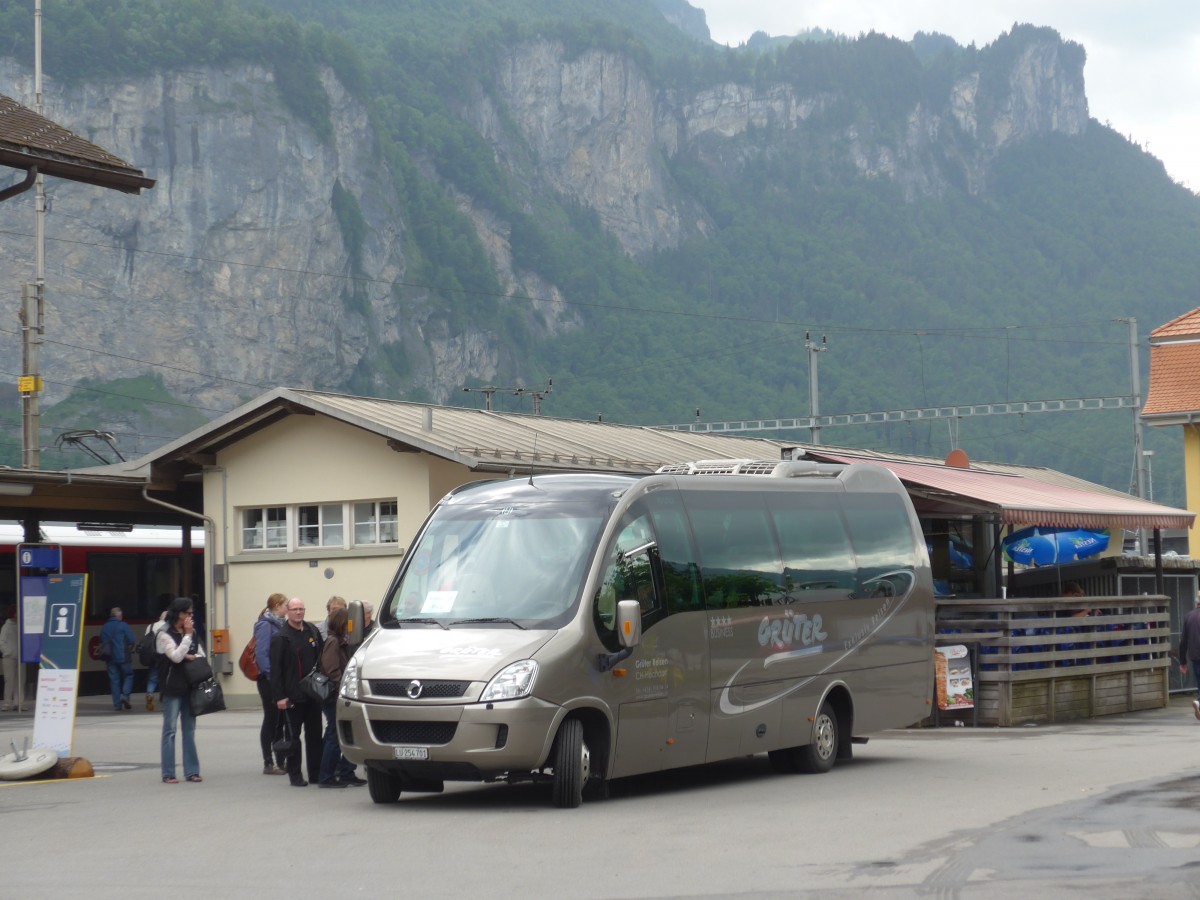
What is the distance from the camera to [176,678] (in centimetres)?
1466

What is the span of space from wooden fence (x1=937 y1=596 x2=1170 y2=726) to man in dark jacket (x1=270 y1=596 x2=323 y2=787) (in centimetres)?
863

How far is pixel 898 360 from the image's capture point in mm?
137250

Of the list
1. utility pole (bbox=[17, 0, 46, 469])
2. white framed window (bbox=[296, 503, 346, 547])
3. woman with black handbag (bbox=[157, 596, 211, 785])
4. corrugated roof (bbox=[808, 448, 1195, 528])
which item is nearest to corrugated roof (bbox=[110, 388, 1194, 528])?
corrugated roof (bbox=[808, 448, 1195, 528])

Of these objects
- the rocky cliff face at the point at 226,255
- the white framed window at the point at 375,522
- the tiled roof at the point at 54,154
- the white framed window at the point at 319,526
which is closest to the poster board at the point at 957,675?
the white framed window at the point at 319,526

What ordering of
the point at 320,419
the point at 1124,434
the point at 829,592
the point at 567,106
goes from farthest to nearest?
1. the point at 567,106
2. the point at 1124,434
3. the point at 320,419
4. the point at 829,592

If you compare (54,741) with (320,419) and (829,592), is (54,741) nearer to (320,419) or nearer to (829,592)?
(829,592)

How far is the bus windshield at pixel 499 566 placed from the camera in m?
12.7

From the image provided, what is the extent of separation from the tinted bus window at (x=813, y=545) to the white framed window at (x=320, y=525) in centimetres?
1327

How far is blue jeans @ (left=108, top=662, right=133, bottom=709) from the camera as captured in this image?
28.4 meters

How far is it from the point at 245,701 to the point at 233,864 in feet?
62.5

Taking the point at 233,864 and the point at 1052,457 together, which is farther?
the point at 1052,457

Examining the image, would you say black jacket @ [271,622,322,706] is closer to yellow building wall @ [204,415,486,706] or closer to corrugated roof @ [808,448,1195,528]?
corrugated roof @ [808,448,1195,528]

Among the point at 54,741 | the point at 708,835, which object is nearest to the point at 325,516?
the point at 54,741

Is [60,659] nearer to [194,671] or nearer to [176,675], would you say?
[176,675]
